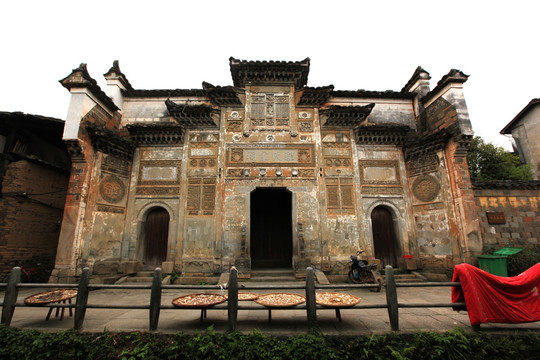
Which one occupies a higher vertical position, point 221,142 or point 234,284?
point 221,142

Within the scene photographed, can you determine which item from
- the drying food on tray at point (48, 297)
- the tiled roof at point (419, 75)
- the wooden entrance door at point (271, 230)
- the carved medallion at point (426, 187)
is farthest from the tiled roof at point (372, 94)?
the drying food on tray at point (48, 297)

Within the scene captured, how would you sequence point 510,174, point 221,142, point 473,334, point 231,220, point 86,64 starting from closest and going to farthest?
point 473,334 < point 86,64 < point 231,220 < point 221,142 < point 510,174

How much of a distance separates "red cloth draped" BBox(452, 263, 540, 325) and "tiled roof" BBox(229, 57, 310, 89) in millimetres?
10221

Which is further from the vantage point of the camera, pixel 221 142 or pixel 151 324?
pixel 221 142

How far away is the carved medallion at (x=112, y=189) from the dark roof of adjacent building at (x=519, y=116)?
2378 cm

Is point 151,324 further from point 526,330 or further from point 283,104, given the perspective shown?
point 283,104

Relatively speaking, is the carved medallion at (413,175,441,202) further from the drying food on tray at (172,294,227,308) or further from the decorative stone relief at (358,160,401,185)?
the drying food on tray at (172,294,227,308)

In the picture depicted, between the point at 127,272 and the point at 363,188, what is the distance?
10.6 m

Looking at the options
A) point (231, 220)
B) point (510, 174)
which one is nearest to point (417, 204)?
point (510, 174)

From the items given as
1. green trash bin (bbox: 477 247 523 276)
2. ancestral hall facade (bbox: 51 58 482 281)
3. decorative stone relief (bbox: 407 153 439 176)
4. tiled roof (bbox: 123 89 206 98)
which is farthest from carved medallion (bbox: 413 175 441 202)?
tiled roof (bbox: 123 89 206 98)

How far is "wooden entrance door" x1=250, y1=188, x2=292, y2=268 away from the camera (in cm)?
1277

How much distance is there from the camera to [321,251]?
33.8 feet

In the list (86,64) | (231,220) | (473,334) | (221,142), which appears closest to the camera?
(473,334)

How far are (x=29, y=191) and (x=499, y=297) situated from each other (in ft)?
48.1
